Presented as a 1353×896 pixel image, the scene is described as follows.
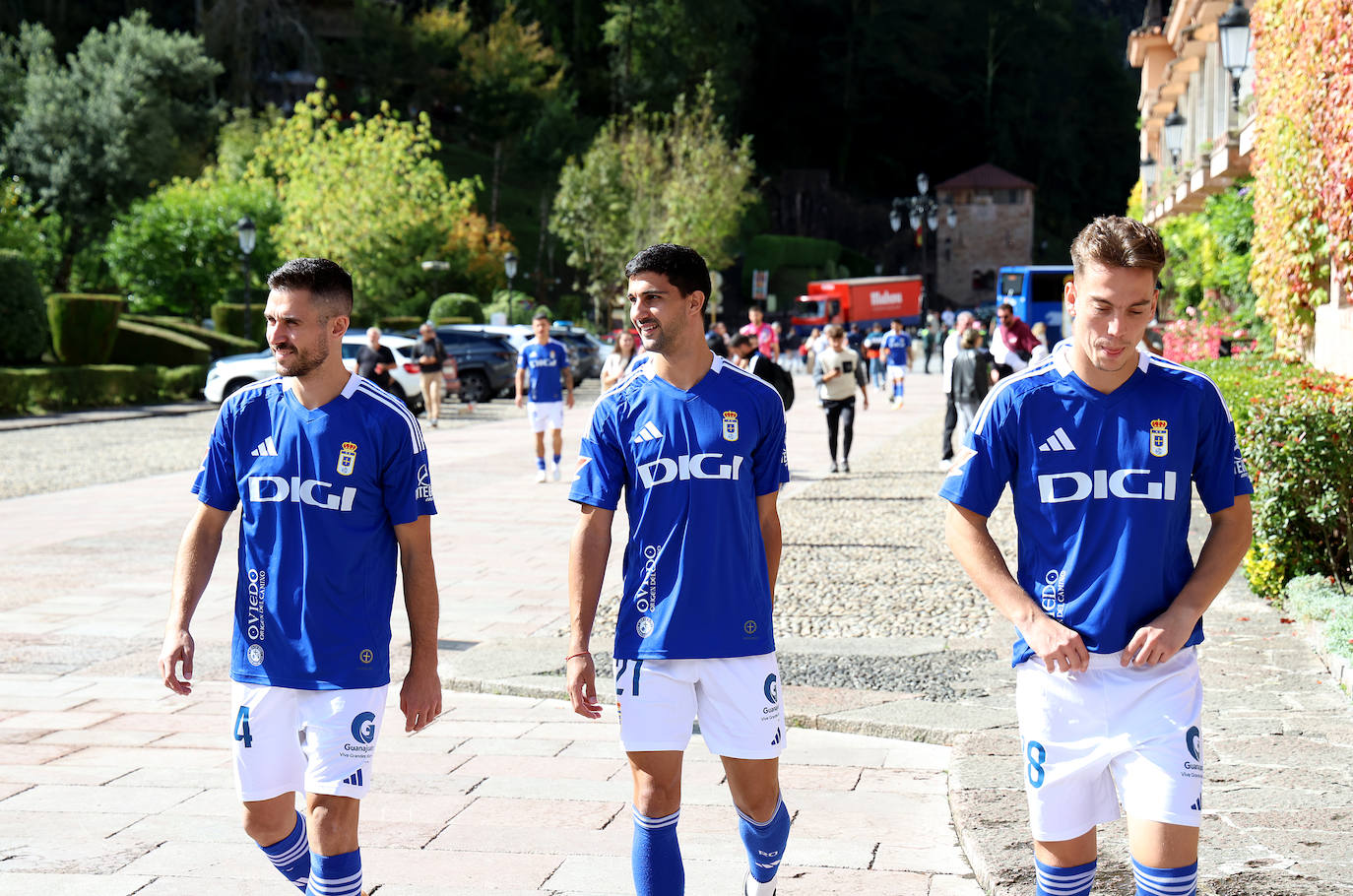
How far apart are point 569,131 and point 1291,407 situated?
201 feet

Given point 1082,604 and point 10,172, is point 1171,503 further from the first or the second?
point 10,172

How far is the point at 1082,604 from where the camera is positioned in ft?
9.79

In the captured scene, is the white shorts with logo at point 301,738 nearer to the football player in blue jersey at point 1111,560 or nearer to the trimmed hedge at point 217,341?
the football player in blue jersey at point 1111,560

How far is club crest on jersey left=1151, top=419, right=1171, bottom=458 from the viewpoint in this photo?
299 centimetres

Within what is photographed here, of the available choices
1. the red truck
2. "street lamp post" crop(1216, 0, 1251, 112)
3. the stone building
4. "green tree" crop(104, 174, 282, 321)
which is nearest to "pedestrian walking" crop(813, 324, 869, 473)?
"street lamp post" crop(1216, 0, 1251, 112)

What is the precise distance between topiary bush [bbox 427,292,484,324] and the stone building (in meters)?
48.6

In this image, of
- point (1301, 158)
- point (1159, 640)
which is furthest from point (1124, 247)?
point (1301, 158)

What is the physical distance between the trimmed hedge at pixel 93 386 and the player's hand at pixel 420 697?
84.6 feet

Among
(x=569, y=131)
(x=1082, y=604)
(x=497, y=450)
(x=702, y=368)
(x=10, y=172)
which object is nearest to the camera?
(x=1082, y=604)

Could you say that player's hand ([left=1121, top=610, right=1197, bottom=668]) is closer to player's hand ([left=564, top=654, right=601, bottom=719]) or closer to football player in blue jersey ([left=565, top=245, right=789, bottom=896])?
football player in blue jersey ([left=565, top=245, right=789, bottom=896])

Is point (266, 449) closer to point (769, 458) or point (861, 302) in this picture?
point (769, 458)

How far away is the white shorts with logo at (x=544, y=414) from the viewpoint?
51.8 feet

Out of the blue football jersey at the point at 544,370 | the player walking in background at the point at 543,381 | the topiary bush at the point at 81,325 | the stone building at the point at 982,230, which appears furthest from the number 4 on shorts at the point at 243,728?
the stone building at the point at 982,230

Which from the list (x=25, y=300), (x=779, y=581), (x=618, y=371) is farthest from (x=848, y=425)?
(x=25, y=300)
